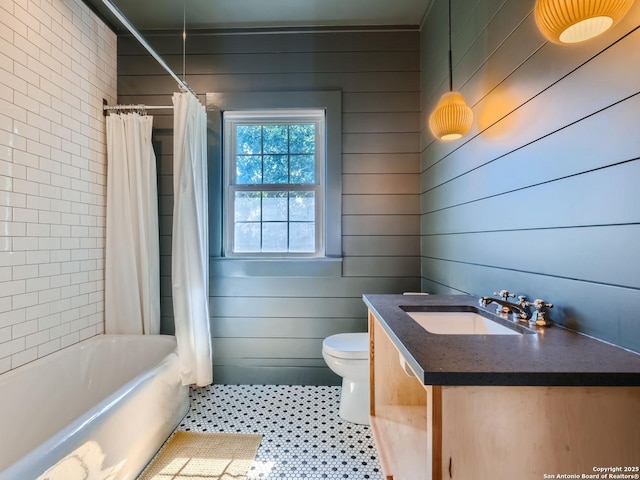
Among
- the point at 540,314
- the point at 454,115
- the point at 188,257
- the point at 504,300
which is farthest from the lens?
the point at 188,257

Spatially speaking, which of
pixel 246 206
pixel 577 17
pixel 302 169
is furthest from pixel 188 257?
pixel 577 17

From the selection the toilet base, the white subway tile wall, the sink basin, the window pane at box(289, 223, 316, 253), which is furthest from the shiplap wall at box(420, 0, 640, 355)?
the white subway tile wall

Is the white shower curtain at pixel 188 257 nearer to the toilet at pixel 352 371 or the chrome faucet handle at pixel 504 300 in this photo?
the toilet at pixel 352 371

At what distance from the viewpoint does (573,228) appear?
879 millimetres

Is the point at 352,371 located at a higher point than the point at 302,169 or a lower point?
lower

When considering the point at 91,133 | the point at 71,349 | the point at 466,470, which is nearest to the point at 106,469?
the point at 71,349

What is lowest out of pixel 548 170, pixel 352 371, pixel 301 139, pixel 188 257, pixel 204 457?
pixel 204 457

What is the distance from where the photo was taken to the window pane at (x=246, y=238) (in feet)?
7.57

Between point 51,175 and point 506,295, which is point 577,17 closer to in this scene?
point 506,295

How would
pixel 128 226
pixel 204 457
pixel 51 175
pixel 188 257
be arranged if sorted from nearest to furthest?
pixel 204 457
pixel 51 175
pixel 188 257
pixel 128 226

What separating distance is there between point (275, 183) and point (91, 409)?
167 cm

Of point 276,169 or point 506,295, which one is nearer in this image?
point 506,295

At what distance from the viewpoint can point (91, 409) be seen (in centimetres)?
113

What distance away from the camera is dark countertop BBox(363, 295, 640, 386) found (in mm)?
591
